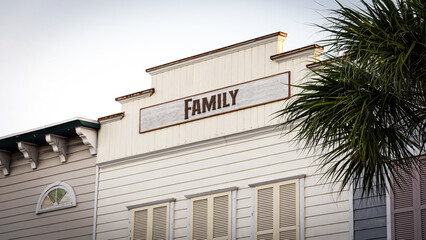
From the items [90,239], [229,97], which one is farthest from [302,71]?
[90,239]

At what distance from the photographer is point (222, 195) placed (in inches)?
888

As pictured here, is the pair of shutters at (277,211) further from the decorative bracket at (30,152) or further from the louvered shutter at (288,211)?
the decorative bracket at (30,152)

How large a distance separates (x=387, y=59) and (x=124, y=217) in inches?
443

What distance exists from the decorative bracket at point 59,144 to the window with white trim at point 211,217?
4860 mm

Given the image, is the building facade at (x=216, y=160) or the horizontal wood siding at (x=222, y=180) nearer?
the horizontal wood siding at (x=222, y=180)

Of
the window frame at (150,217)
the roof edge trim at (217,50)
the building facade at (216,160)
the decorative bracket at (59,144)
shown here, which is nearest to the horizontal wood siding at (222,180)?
the building facade at (216,160)

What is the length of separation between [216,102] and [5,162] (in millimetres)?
7875

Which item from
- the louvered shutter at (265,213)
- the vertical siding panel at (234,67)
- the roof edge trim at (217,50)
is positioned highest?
the roof edge trim at (217,50)

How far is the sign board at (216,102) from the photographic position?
2214cm

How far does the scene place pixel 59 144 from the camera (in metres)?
26.0

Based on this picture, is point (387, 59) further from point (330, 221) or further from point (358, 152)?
point (330, 221)

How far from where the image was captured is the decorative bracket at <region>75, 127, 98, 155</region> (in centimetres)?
2511

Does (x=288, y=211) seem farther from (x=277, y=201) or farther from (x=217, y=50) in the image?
(x=217, y=50)

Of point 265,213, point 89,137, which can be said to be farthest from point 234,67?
point 89,137
